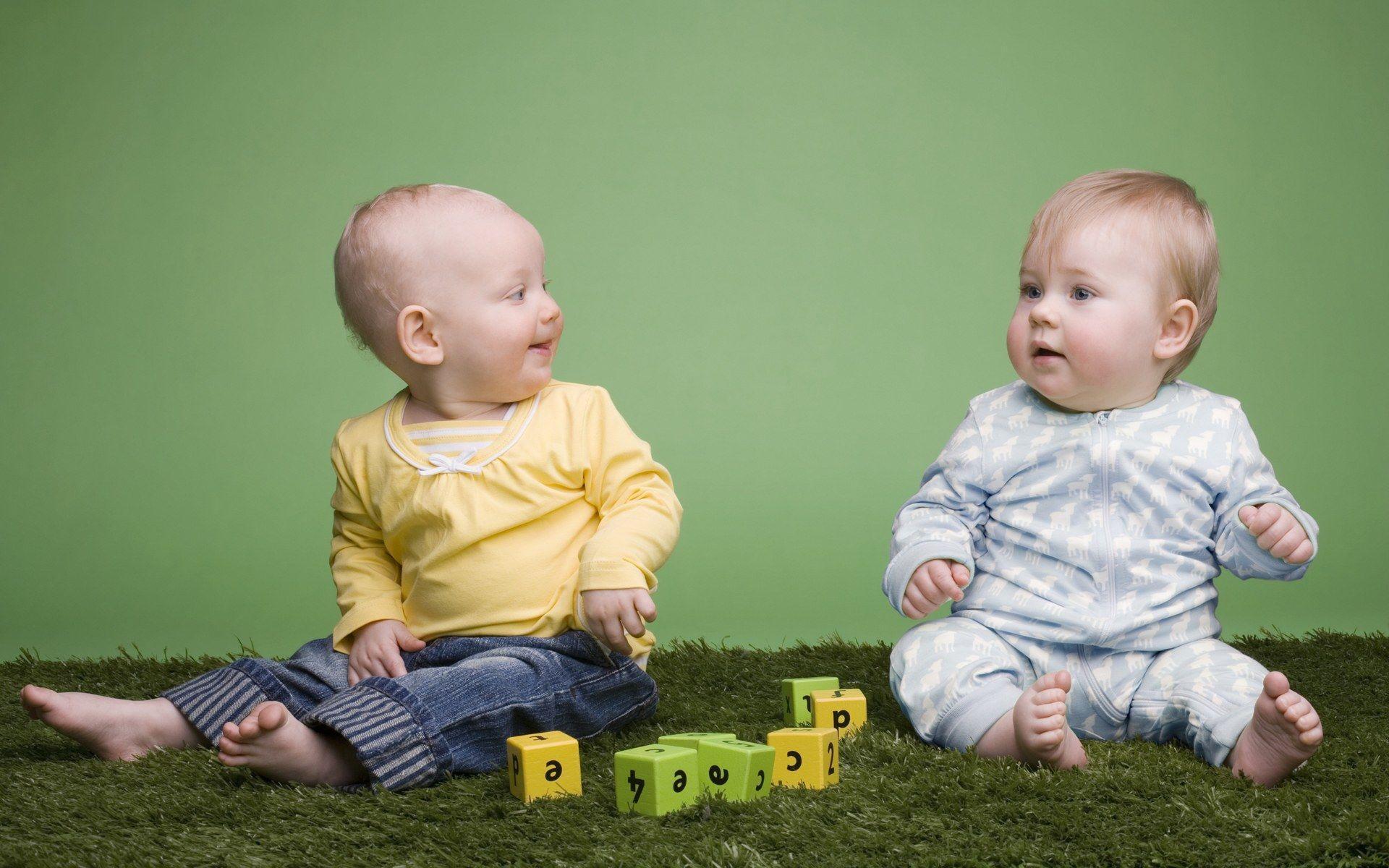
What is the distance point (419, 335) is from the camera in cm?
199

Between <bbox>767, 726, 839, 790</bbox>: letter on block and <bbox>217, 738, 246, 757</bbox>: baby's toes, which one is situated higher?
<bbox>217, 738, 246, 757</bbox>: baby's toes

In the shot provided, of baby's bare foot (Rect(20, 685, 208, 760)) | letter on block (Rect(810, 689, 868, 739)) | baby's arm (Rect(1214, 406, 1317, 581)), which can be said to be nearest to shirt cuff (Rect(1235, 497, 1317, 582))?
baby's arm (Rect(1214, 406, 1317, 581))

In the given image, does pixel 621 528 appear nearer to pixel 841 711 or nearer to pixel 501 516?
pixel 501 516

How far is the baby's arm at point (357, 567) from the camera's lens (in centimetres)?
201

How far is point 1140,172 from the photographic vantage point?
1.99m

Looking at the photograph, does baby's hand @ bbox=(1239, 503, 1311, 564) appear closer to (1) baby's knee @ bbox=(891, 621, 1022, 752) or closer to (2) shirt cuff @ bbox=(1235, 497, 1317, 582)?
(2) shirt cuff @ bbox=(1235, 497, 1317, 582)

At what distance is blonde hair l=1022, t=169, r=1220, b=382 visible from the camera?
1904mm

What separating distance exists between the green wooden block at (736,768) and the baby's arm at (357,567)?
0.64 m

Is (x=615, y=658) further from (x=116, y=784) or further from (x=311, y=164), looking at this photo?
(x=311, y=164)

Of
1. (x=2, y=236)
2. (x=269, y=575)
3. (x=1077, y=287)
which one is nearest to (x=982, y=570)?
(x=1077, y=287)

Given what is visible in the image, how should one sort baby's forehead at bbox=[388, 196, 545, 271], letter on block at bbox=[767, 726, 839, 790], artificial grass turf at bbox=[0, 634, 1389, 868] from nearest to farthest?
1. artificial grass turf at bbox=[0, 634, 1389, 868]
2. letter on block at bbox=[767, 726, 839, 790]
3. baby's forehead at bbox=[388, 196, 545, 271]

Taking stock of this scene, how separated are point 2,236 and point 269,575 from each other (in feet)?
4.15

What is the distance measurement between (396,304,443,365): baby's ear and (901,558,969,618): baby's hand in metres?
0.73

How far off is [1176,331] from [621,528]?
800mm
